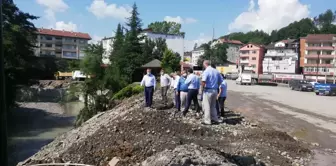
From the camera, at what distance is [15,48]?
→ 3731 centimetres

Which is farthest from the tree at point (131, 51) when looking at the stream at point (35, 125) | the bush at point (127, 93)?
the bush at point (127, 93)

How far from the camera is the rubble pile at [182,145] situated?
7027mm

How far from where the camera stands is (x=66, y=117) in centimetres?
3975

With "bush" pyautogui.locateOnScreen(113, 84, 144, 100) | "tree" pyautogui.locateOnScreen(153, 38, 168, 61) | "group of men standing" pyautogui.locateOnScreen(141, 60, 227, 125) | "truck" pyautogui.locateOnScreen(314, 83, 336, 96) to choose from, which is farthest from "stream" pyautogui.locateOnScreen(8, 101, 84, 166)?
"truck" pyautogui.locateOnScreen(314, 83, 336, 96)

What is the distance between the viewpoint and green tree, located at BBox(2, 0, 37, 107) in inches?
1379

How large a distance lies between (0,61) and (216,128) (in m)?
8.22

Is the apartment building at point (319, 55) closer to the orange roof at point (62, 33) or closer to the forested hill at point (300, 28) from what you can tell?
the forested hill at point (300, 28)

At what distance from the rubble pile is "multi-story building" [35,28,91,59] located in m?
107

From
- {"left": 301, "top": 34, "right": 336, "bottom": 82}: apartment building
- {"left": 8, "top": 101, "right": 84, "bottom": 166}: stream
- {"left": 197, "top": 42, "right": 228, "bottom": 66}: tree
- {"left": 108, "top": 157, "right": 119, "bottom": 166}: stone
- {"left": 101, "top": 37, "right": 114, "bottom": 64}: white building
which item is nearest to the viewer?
{"left": 108, "top": 157, "right": 119, "bottom": 166}: stone

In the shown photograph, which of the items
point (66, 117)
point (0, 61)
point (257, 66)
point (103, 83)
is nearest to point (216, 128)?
point (0, 61)

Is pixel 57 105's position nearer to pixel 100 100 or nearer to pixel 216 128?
pixel 100 100

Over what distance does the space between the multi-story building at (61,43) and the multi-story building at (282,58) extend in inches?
2377

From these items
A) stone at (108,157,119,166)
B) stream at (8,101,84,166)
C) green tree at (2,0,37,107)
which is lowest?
stream at (8,101,84,166)

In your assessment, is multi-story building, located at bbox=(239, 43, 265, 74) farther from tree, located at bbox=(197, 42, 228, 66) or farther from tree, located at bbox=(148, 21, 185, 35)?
tree, located at bbox=(148, 21, 185, 35)
